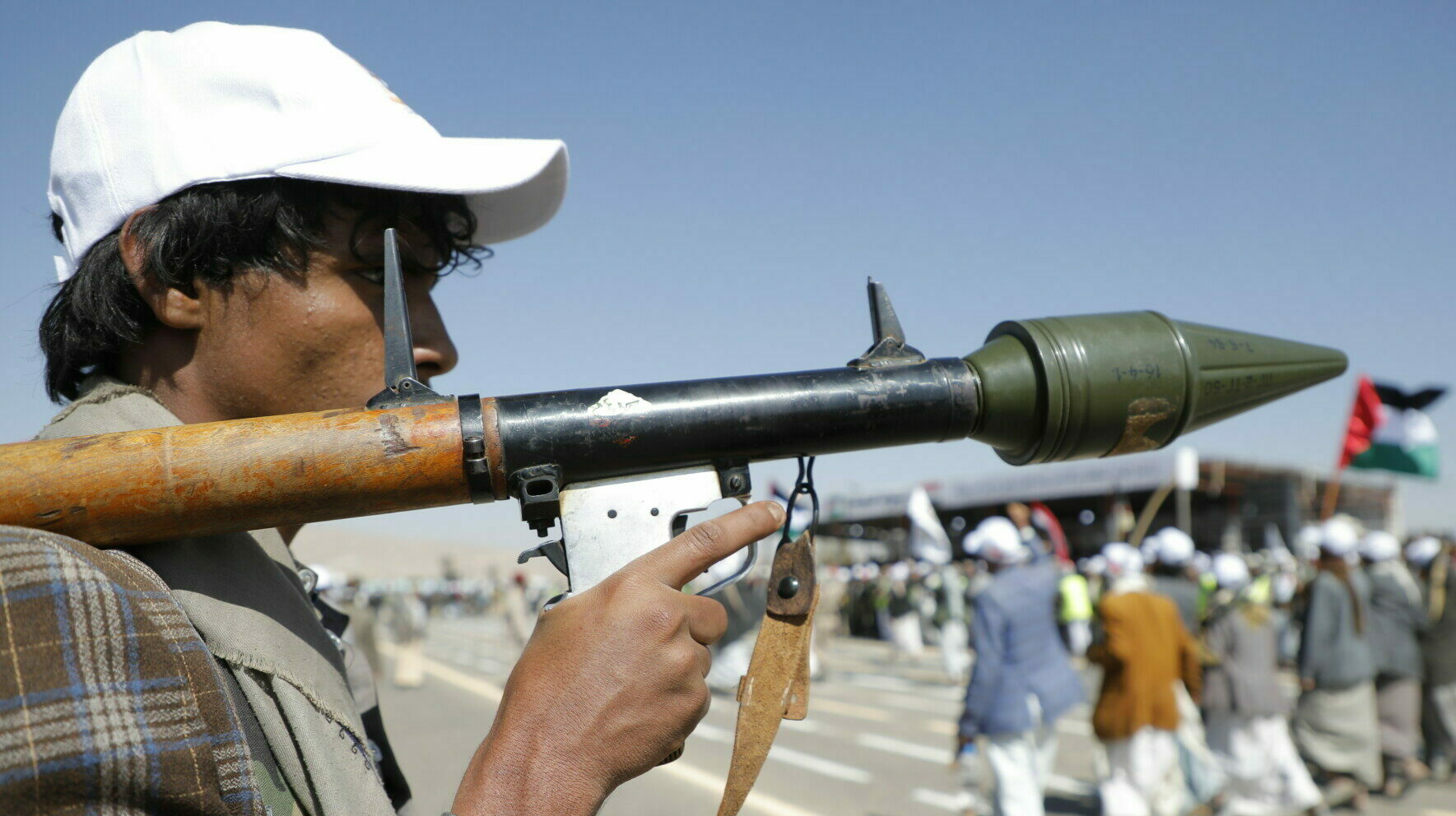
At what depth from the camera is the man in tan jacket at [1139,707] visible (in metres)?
7.37

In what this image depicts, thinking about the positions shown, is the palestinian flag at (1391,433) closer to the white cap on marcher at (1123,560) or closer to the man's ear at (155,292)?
the white cap on marcher at (1123,560)

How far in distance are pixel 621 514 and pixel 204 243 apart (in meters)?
0.75

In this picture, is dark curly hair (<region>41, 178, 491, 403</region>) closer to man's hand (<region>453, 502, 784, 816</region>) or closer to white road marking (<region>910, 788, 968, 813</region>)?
man's hand (<region>453, 502, 784, 816</region>)

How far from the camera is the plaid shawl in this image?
3.14 ft

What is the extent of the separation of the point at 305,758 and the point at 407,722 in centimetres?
1229

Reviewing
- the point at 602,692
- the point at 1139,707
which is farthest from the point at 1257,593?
the point at 602,692

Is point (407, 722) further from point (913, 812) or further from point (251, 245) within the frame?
point (251, 245)

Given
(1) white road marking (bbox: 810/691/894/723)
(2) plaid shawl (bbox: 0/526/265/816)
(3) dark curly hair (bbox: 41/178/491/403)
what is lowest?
(1) white road marking (bbox: 810/691/894/723)

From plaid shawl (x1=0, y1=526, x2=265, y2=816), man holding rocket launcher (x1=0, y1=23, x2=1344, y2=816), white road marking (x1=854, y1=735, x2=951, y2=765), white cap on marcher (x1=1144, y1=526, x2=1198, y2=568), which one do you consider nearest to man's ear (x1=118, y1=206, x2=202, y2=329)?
man holding rocket launcher (x1=0, y1=23, x2=1344, y2=816)

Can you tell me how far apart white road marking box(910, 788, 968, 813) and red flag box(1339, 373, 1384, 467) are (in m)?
6.12

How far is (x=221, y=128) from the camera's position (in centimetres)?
152

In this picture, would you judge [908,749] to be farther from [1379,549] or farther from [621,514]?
A: [621,514]

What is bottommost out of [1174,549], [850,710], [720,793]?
[850,710]

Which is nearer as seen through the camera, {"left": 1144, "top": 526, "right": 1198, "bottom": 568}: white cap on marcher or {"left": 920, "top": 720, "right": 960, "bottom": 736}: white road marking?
{"left": 1144, "top": 526, "right": 1198, "bottom": 568}: white cap on marcher
